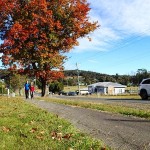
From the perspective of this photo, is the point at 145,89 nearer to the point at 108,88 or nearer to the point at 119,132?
the point at 119,132

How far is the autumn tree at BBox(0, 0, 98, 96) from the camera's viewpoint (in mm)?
37625

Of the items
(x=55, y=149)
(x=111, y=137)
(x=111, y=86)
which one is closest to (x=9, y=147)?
(x=55, y=149)

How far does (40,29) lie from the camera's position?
A: 38.7m

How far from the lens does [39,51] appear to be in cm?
3859

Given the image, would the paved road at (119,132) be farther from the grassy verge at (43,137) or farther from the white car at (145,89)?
the white car at (145,89)

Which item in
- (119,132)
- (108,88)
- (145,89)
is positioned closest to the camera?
(119,132)

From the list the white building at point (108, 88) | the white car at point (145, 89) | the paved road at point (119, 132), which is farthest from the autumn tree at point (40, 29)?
the white building at point (108, 88)

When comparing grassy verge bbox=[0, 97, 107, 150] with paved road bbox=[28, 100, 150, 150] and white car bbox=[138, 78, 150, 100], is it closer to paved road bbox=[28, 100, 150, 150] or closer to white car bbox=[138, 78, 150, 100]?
paved road bbox=[28, 100, 150, 150]

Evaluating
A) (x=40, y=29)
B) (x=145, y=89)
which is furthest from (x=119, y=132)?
(x=40, y=29)

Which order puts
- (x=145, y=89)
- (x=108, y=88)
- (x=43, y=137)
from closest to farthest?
(x=43, y=137), (x=145, y=89), (x=108, y=88)

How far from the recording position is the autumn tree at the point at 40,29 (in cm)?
3762

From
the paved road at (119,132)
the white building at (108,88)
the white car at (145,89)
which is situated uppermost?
the white building at (108,88)

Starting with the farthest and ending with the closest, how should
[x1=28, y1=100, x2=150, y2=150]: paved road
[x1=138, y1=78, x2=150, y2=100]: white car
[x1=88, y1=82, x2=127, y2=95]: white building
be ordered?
1. [x1=88, y1=82, x2=127, y2=95]: white building
2. [x1=138, y1=78, x2=150, y2=100]: white car
3. [x1=28, y1=100, x2=150, y2=150]: paved road

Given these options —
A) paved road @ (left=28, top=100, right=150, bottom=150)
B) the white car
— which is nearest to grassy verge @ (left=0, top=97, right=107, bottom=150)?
paved road @ (left=28, top=100, right=150, bottom=150)
